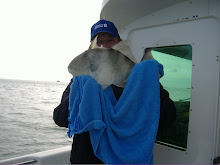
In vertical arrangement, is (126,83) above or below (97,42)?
below

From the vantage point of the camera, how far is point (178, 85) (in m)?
2.39

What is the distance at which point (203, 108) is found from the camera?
2.13m

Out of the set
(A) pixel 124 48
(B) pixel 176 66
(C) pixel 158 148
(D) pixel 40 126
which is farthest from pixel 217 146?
(D) pixel 40 126

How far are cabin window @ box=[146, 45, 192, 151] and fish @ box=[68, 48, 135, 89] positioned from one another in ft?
3.04

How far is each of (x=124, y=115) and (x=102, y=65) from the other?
0.41 m

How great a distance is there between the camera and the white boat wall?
2.09 m

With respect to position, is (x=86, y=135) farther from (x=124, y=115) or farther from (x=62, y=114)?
(x=124, y=115)

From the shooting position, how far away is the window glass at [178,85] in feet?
7.54

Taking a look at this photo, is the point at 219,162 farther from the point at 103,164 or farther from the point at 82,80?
the point at 82,80

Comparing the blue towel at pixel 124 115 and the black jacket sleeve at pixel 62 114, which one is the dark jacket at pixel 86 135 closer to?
the black jacket sleeve at pixel 62 114

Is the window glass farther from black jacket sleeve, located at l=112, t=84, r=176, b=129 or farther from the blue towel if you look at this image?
the blue towel

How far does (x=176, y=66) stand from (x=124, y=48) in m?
1.01

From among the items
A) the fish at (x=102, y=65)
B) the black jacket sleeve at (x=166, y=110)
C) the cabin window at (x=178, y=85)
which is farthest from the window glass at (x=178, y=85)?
the fish at (x=102, y=65)

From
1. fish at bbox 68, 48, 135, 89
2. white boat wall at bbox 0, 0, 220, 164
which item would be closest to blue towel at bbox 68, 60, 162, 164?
fish at bbox 68, 48, 135, 89
